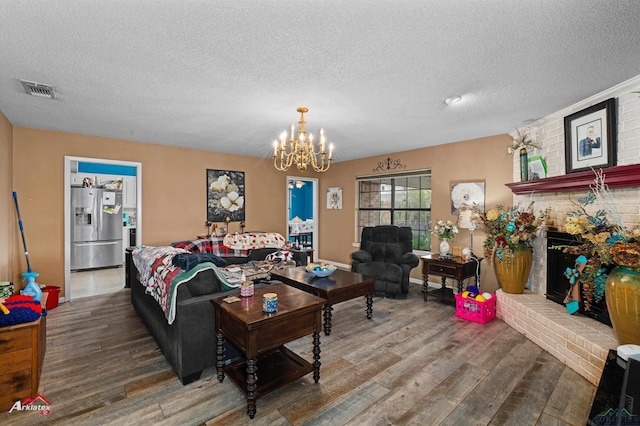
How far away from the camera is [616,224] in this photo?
2.30 metres

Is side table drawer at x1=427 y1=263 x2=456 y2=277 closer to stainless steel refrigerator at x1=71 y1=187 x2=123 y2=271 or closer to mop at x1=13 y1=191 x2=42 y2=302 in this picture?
mop at x1=13 y1=191 x2=42 y2=302

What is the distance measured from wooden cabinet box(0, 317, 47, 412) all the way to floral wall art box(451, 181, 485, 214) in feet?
16.4

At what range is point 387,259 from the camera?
4691mm

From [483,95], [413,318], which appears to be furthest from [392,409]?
[483,95]

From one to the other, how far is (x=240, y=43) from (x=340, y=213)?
4898 mm

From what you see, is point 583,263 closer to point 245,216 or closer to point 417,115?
point 417,115

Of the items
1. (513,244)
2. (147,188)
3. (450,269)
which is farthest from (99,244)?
(513,244)

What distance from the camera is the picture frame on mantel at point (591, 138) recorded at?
2641 millimetres

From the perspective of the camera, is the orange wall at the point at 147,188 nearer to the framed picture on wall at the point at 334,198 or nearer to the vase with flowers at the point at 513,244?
the framed picture on wall at the point at 334,198

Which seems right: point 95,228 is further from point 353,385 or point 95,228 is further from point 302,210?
point 353,385

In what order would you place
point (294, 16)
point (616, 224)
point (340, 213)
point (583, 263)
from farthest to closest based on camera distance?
1. point (340, 213)
2. point (583, 263)
3. point (616, 224)
4. point (294, 16)

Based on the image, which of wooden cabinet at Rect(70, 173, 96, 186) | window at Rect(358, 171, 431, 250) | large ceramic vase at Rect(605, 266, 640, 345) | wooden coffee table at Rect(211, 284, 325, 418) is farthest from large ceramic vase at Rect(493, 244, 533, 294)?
wooden cabinet at Rect(70, 173, 96, 186)

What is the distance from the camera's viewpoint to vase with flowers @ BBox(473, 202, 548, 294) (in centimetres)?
331

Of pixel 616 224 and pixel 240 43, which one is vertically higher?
pixel 240 43
